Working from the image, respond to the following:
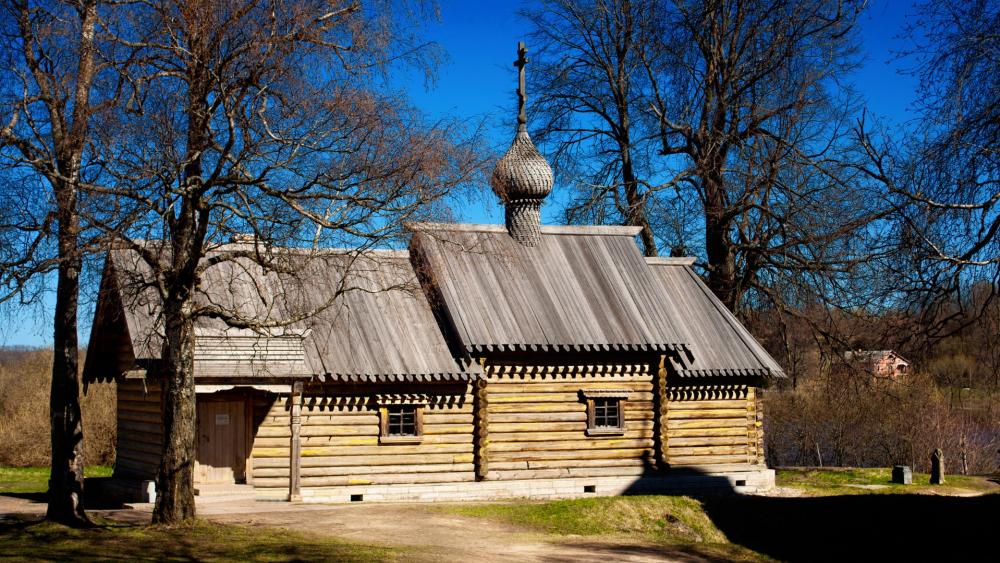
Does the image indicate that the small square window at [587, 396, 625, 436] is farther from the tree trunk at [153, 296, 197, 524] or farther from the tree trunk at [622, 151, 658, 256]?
the tree trunk at [153, 296, 197, 524]

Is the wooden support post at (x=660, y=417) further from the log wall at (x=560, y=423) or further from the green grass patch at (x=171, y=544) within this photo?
the green grass patch at (x=171, y=544)

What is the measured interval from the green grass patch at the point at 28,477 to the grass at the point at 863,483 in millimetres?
17816

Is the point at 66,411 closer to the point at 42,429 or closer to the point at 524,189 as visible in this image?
the point at 524,189

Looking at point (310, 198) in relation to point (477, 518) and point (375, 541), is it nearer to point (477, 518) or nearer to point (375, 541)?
point (375, 541)

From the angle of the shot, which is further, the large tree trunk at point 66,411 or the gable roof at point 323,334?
the gable roof at point 323,334

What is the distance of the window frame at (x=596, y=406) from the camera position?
81.6 feet

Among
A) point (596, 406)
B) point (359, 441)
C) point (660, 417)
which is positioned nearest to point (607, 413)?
point (596, 406)

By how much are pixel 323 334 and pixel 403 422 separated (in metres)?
2.52

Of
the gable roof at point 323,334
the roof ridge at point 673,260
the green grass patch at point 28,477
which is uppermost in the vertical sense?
the roof ridge at point 673,260

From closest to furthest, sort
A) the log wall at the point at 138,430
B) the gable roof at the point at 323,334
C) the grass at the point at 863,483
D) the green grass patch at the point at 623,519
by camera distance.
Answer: the green grass patch at the point at 623,519, the gable roof at the point at 323,334, the log wall at the point at 138,430, the grass at the point at 863,483

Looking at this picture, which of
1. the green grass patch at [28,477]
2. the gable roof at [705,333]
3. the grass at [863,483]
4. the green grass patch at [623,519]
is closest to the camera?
the green grass patch at [623,519]

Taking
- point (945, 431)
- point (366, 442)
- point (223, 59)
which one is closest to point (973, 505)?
point (366, 442)

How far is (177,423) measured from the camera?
16859 mm

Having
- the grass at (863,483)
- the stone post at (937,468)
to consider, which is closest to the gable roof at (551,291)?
the grass at (863,483)
